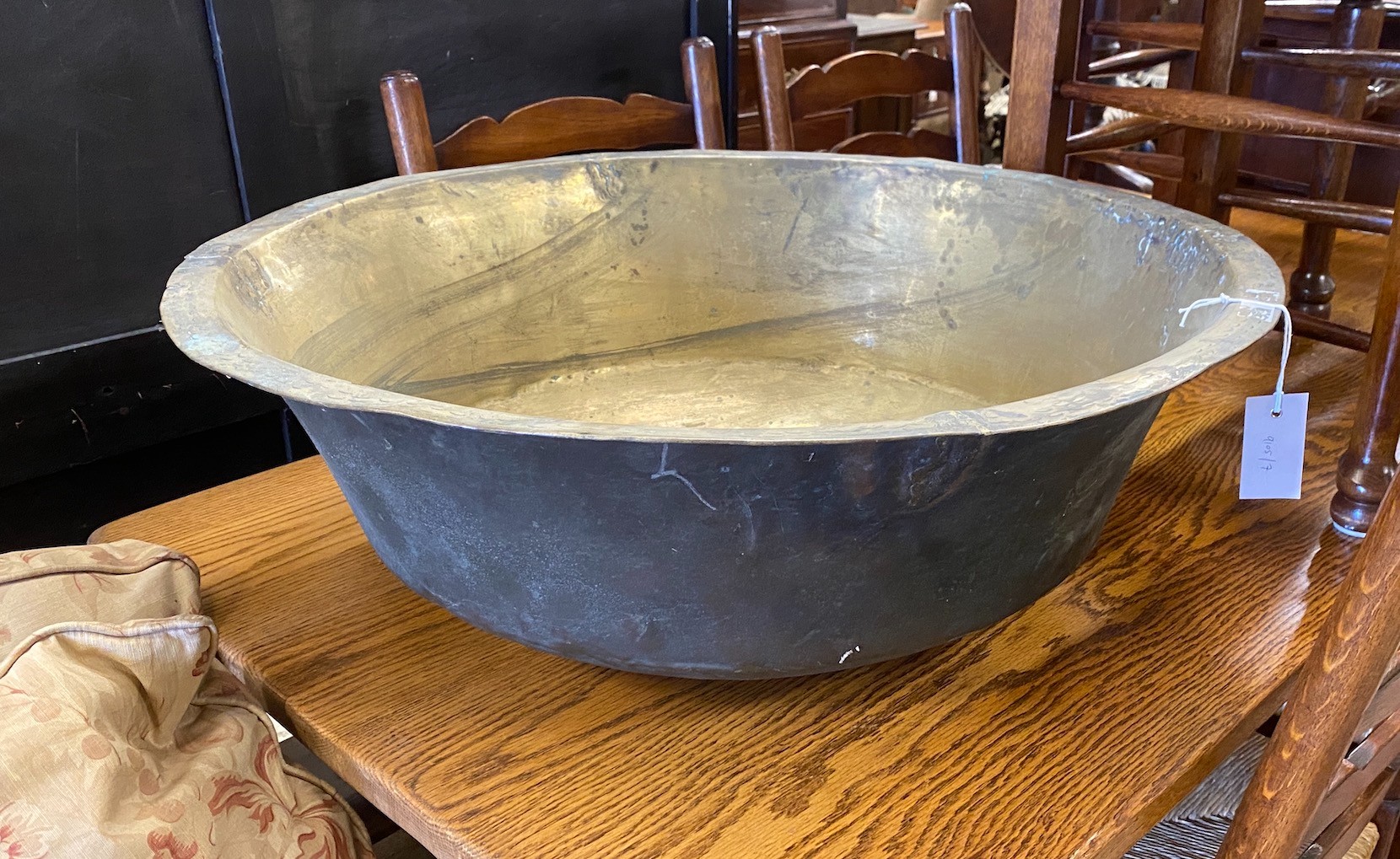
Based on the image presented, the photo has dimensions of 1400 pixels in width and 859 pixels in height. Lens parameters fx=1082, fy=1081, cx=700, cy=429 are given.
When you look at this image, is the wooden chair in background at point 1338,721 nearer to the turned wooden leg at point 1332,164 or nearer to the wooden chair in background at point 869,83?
the turned wooden leg at point 1332,164

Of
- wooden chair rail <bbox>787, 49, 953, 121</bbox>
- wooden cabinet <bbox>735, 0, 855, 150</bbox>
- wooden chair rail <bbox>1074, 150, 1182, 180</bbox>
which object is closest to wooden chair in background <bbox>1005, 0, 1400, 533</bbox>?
wooden chair rail <bbox>787, 49, 953, 121</bbox>

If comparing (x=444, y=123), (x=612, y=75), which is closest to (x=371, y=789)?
(x=444, y=123)

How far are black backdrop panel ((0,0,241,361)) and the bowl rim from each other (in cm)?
57

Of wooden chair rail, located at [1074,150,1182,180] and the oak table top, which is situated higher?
wooden chair rail, located at [1074,150,1182,180]

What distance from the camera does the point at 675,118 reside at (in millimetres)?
1432

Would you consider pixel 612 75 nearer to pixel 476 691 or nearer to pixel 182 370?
pixel 182 370

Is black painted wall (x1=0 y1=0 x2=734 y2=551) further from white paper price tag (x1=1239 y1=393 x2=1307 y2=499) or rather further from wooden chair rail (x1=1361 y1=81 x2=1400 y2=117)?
wooden chair rail (x1=1361 y1=81 x2=1400 y2=117)

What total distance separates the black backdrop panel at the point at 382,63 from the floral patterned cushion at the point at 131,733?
2.50 feet

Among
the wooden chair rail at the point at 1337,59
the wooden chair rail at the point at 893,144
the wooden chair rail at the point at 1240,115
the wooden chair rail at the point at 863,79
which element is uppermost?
the wooden chair rail at the point at 1337,59

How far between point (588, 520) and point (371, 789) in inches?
9.4

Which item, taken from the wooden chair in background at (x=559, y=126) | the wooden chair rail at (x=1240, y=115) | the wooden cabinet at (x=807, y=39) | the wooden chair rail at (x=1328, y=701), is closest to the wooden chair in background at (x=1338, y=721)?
the wooden chair rail at (x=1328, y=701)

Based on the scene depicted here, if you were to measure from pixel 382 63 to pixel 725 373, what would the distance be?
29.3 inches

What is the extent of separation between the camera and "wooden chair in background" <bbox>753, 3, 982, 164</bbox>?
1.45 m

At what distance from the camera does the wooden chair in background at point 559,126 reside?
120cm
